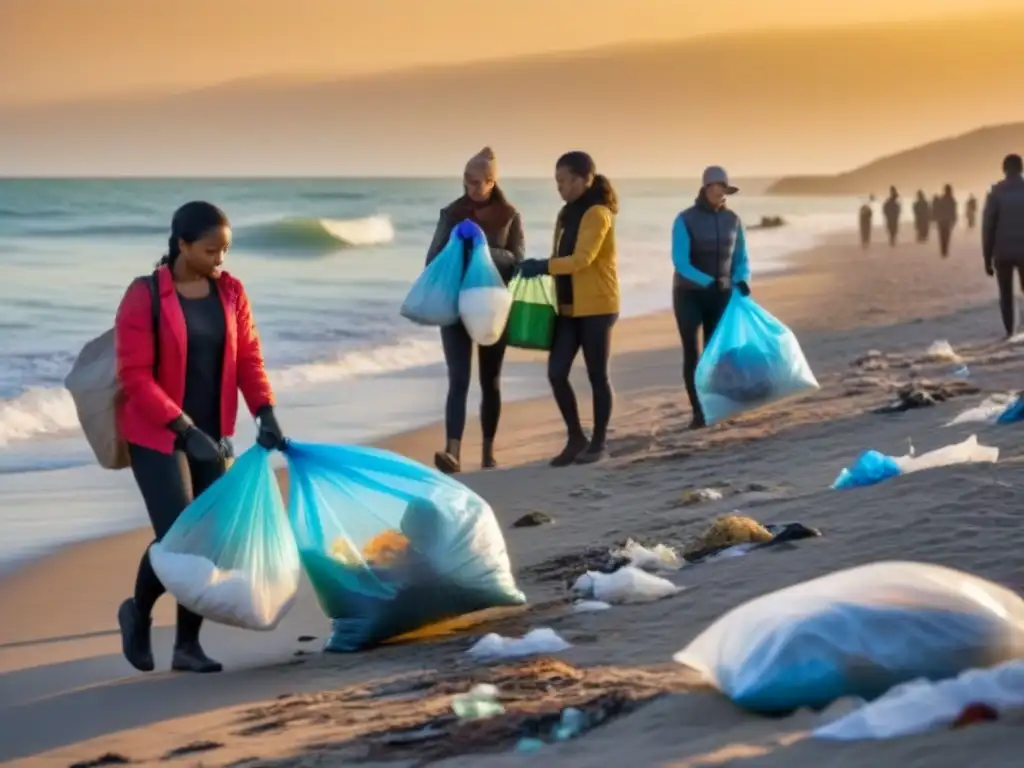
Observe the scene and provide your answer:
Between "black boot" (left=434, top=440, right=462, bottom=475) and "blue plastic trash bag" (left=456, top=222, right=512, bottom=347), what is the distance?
0.62 meters

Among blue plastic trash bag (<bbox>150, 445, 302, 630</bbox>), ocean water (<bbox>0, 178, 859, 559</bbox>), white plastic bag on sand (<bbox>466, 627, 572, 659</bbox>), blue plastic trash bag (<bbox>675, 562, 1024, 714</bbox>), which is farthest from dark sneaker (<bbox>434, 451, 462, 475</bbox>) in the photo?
blue plastic trash bag (<bbox>675, 562, 1024, 714</bbox>)

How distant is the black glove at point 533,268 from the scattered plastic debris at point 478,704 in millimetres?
4053

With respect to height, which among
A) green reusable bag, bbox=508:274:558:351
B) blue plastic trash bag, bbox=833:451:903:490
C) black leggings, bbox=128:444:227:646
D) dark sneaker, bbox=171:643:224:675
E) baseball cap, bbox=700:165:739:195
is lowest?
dark sneaker, bbox=171:643:224:675

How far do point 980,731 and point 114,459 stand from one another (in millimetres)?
2919

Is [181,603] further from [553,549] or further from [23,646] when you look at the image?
[553,549]

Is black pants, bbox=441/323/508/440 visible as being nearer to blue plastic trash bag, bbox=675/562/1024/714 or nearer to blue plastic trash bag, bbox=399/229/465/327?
blue plastic trash bag, bbox=399/229/465/327

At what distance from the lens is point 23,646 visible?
6055mm

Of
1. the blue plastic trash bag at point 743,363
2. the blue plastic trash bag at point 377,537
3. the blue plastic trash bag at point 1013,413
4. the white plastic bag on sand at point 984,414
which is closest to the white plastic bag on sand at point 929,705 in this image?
the blue plastic trash bag at point 377,537

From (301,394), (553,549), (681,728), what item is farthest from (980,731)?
(301,394)

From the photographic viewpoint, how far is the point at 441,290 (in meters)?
8.48

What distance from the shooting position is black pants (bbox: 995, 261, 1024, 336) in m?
13.4

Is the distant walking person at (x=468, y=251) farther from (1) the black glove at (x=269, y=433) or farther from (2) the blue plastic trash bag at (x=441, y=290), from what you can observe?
(1) the black glove at (x=269, y=433)

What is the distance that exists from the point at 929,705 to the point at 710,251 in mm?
5969

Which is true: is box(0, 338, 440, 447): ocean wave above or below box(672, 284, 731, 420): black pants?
below
